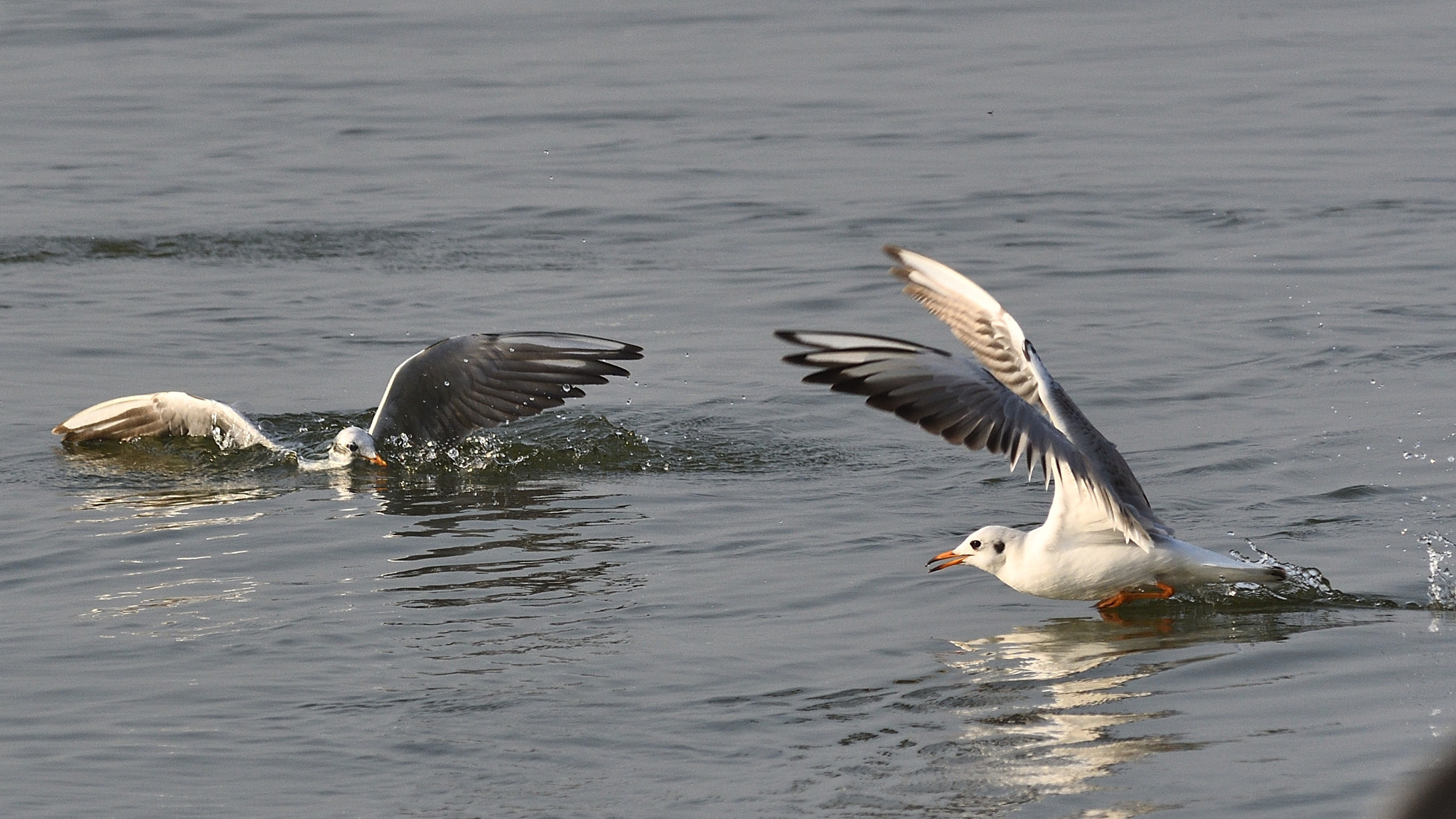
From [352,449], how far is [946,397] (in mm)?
4078

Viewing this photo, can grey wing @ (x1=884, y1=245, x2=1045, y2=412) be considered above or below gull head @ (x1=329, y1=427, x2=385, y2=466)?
above

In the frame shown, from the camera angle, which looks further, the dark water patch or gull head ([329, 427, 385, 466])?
the dark water patch

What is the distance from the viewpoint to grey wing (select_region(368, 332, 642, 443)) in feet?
35.6

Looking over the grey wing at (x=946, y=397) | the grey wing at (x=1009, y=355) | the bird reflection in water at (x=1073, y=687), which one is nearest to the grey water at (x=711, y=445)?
the bird reflection in water at (x=1073, y=687)

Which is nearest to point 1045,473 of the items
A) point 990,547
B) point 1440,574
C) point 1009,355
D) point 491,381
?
point 990,547

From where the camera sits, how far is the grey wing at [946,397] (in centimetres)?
702

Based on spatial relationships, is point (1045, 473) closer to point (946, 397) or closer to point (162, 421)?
point (946, 397)

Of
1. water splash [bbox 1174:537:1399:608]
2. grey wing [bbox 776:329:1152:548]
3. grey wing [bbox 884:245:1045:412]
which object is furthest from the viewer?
grey wing [bbox 884:245:1045:412]

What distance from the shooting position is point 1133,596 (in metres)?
7.54

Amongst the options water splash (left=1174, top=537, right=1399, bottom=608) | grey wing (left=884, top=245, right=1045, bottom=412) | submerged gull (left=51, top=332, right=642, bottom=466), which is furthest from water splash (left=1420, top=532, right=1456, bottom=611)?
submerged gull (left=51, top=332, right=642, bottom=466)

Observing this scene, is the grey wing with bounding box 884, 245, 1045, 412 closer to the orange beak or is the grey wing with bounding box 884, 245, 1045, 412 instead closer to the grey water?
the grey water

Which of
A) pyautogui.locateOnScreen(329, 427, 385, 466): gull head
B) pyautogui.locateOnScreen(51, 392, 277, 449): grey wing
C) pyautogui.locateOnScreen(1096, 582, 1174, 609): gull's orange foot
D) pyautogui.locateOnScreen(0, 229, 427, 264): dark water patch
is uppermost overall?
pyautogui.locateOnScreen(0, 229, 427, 264): dark water patch

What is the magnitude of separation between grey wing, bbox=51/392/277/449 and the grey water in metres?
0.11

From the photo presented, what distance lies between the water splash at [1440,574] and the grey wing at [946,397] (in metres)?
1.06
